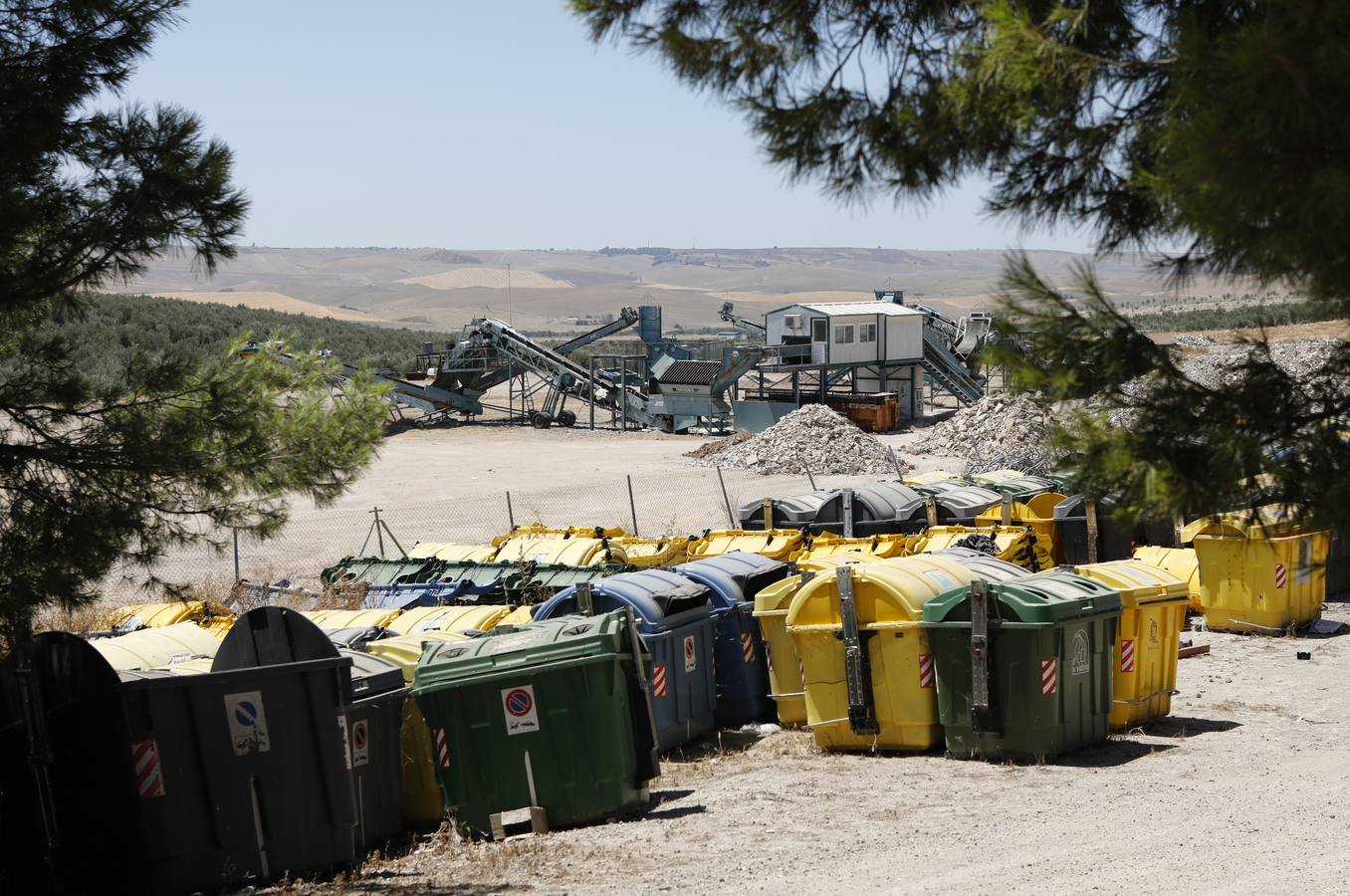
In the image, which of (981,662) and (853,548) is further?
(853,548)

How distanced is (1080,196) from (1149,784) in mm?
4628

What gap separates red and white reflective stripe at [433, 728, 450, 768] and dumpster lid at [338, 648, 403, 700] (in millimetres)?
399

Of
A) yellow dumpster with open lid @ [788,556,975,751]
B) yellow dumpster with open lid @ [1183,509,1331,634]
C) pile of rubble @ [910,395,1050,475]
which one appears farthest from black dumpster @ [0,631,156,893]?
pile of rubble @ [910,395,1050,475]

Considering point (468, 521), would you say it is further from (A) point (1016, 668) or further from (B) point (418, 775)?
(A) point (1016, 668)

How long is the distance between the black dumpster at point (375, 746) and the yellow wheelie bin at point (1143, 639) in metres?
5.09

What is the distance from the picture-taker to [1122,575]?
1070 cm

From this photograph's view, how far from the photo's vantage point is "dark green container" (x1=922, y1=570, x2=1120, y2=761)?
30.7 ft

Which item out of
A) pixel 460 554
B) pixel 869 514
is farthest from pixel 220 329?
pixel 869 514

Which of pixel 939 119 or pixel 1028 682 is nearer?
pixel 939 119

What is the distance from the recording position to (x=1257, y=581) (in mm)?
14086

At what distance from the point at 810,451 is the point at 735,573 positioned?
2269 cm

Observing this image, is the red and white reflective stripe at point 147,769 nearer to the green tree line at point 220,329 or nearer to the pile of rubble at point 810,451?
the green tree line at point 220,329

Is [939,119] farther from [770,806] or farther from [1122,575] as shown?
[1122,575]

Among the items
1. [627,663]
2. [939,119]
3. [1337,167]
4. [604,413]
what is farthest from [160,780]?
[604,413]
